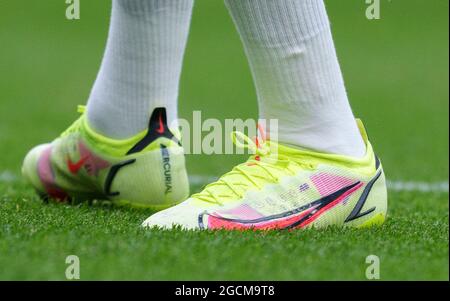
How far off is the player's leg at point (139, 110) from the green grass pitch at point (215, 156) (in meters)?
0.07

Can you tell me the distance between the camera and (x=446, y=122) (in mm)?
4094

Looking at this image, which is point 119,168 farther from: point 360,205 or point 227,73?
point 227,73

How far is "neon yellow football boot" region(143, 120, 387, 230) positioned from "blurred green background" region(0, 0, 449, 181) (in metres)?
1.16

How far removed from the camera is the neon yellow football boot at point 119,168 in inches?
73.0

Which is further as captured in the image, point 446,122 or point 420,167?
point 446,122

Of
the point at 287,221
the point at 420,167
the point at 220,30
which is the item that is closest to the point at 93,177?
the point at 287,221

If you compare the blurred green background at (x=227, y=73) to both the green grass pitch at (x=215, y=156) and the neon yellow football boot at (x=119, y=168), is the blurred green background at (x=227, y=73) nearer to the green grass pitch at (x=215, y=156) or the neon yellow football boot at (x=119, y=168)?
the green grass pitch at (x=215, y=156)

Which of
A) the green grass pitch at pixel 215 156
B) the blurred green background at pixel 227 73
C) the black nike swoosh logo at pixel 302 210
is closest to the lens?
the green grass pitch at pixel 215 156


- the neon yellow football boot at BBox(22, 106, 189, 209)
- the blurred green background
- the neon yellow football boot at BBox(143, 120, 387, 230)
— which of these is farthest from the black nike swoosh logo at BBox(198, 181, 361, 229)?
the blurred green background

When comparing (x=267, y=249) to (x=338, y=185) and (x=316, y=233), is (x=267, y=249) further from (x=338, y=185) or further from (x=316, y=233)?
(x=338, y=185)

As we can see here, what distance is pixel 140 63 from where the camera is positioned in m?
1.84

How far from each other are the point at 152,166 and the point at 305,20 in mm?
481

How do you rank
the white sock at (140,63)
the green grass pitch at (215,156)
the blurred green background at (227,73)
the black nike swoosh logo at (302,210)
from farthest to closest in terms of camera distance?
the blurred green background at (227,73)
the white sock at (140,63)
the black nike swoosh logo at (302,210)
the green grass pitch at (215,156)

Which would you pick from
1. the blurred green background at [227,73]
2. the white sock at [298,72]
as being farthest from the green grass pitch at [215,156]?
the white sock at [298,72]
